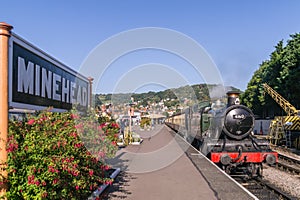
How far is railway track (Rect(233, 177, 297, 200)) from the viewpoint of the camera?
356 inches

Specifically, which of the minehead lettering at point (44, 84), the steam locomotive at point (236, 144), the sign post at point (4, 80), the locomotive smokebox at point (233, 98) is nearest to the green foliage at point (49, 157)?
the sign post at point (4, 80)

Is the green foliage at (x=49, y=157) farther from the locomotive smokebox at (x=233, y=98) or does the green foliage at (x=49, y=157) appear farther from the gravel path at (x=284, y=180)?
the locomotive smokebox at (x=233, y=98)

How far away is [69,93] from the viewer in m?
11.0

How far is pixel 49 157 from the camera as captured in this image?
4934 mm

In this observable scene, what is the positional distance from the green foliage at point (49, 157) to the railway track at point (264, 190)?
5.55 meters

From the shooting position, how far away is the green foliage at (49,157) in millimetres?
4750

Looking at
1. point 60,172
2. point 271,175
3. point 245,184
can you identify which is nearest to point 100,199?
point 60,172

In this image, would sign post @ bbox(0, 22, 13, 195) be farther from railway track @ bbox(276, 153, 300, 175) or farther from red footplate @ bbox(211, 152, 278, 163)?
railway track @ bbox(276, 153, 300, 175)

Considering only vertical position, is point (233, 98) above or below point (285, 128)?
above

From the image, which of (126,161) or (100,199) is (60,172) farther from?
(126,161)

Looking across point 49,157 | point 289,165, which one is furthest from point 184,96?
point 49,157

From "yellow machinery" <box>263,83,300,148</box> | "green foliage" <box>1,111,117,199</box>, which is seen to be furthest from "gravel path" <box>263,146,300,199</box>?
"yellow machinery" <box>263,83,300,148</box>

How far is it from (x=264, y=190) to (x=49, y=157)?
7503 mm

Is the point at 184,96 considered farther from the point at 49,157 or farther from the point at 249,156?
the point at 49,157
